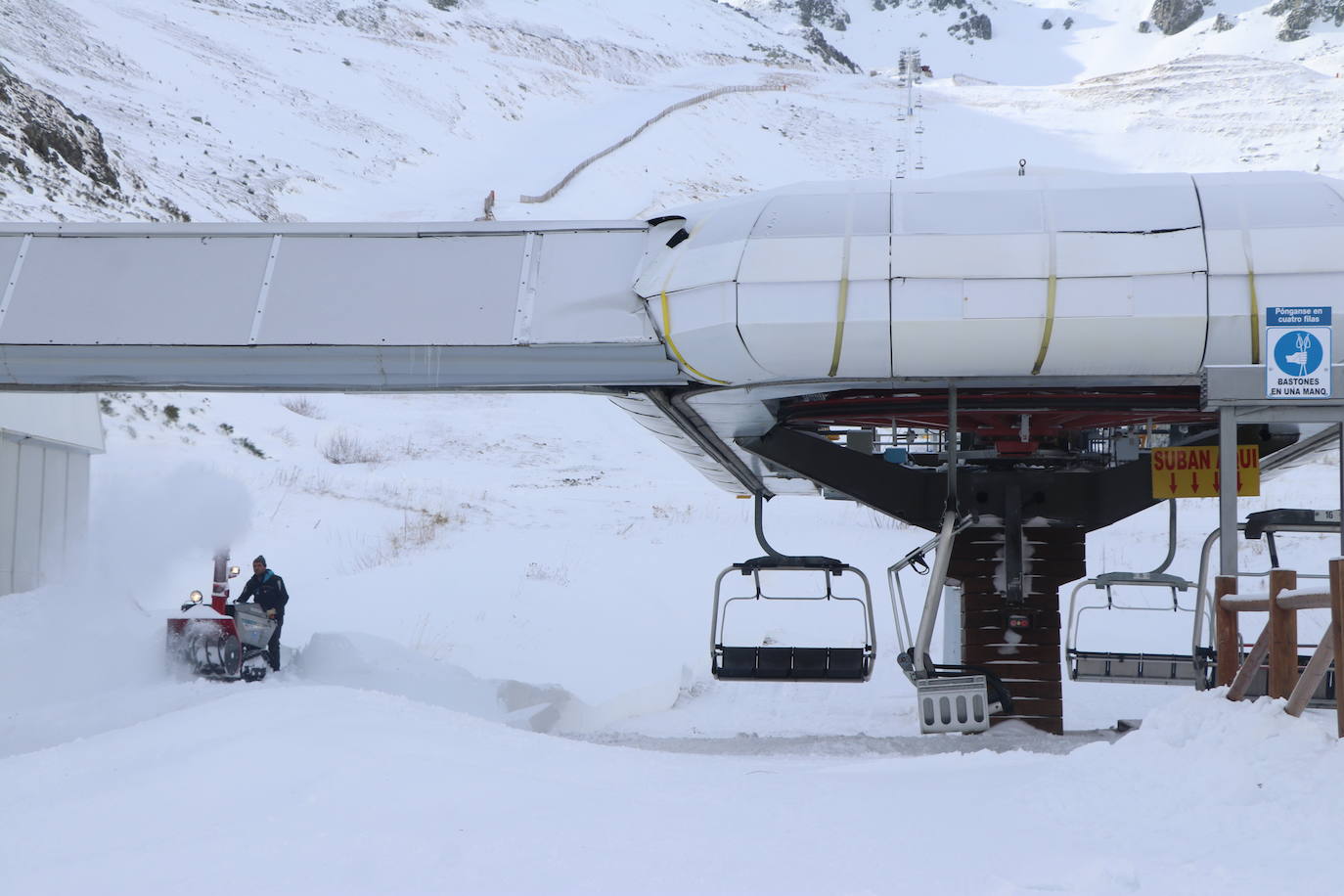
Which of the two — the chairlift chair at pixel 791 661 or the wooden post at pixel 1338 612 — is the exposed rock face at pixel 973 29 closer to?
the chairlift chair at pixel 791 661

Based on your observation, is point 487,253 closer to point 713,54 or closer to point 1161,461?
point 1161,461

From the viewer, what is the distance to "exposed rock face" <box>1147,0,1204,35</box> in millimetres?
135625

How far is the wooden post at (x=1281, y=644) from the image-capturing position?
246 inches

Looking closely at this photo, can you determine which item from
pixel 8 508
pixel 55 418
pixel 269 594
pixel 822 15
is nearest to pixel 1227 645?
pixel 269 594

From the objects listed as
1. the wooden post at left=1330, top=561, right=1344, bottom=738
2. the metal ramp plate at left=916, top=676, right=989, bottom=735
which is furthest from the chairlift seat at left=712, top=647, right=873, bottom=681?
the wooden post at left=1330, top=561, right=1344, bottom=738

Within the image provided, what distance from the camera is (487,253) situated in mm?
10102

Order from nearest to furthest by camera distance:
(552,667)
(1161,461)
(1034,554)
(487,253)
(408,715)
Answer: (408,715) < (487,253) < (1161,461) < (1034,554) < (552,667)

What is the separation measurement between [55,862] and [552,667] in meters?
13.0

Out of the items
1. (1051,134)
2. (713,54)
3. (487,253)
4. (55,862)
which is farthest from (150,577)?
(713,54)

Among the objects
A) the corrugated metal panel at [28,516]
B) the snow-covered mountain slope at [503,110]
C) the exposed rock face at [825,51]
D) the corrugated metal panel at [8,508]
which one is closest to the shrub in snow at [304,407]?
the snow-covered mountain slope at [503,110]

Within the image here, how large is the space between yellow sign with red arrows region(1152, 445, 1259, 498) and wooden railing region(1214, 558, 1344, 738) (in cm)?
362

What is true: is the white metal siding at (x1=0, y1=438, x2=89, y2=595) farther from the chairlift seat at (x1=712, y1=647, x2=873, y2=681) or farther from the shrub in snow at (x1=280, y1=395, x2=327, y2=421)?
the shrub in snow at (x1=280, y1=395, x2=327, y2=421)

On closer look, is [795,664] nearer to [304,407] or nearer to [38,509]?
[38,509]

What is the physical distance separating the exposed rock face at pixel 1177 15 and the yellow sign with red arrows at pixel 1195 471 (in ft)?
467
